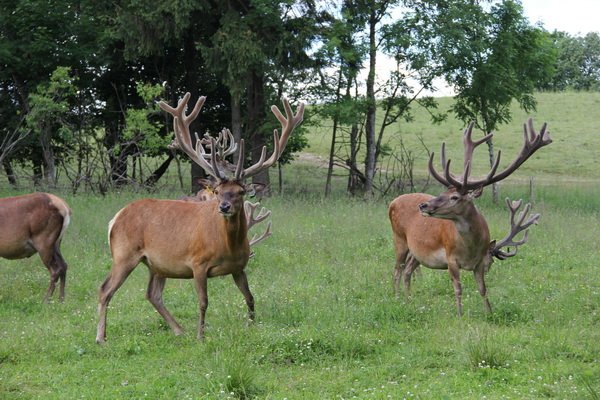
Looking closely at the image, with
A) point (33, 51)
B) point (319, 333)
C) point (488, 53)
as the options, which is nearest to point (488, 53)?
point (488, 53)

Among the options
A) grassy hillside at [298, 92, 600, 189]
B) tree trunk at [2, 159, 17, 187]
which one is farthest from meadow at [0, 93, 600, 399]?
grassy hillside at [298, 92, 600, 189]

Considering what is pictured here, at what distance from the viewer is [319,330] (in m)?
7.84

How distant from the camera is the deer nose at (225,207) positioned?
7531 mm

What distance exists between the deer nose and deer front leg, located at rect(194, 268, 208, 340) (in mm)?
873

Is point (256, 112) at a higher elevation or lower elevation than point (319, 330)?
higher

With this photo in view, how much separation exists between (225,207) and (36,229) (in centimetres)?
414

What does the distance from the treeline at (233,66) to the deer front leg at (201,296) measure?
35.9 ft

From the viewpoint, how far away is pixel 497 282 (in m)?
10.8

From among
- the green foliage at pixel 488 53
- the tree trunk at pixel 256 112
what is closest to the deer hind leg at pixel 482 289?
the green foliage at pixel 488 53

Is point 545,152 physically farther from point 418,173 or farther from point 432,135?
point 418,173

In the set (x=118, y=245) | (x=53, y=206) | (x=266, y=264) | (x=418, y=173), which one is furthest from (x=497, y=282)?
(x=418, y=173)

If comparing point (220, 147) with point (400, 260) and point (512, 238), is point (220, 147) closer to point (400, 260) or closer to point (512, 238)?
point (400, 260)

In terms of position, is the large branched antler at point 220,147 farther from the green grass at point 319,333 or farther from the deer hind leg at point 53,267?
the deer hind leg at point 53,267

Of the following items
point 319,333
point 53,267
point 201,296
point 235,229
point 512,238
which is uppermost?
point 235,229
